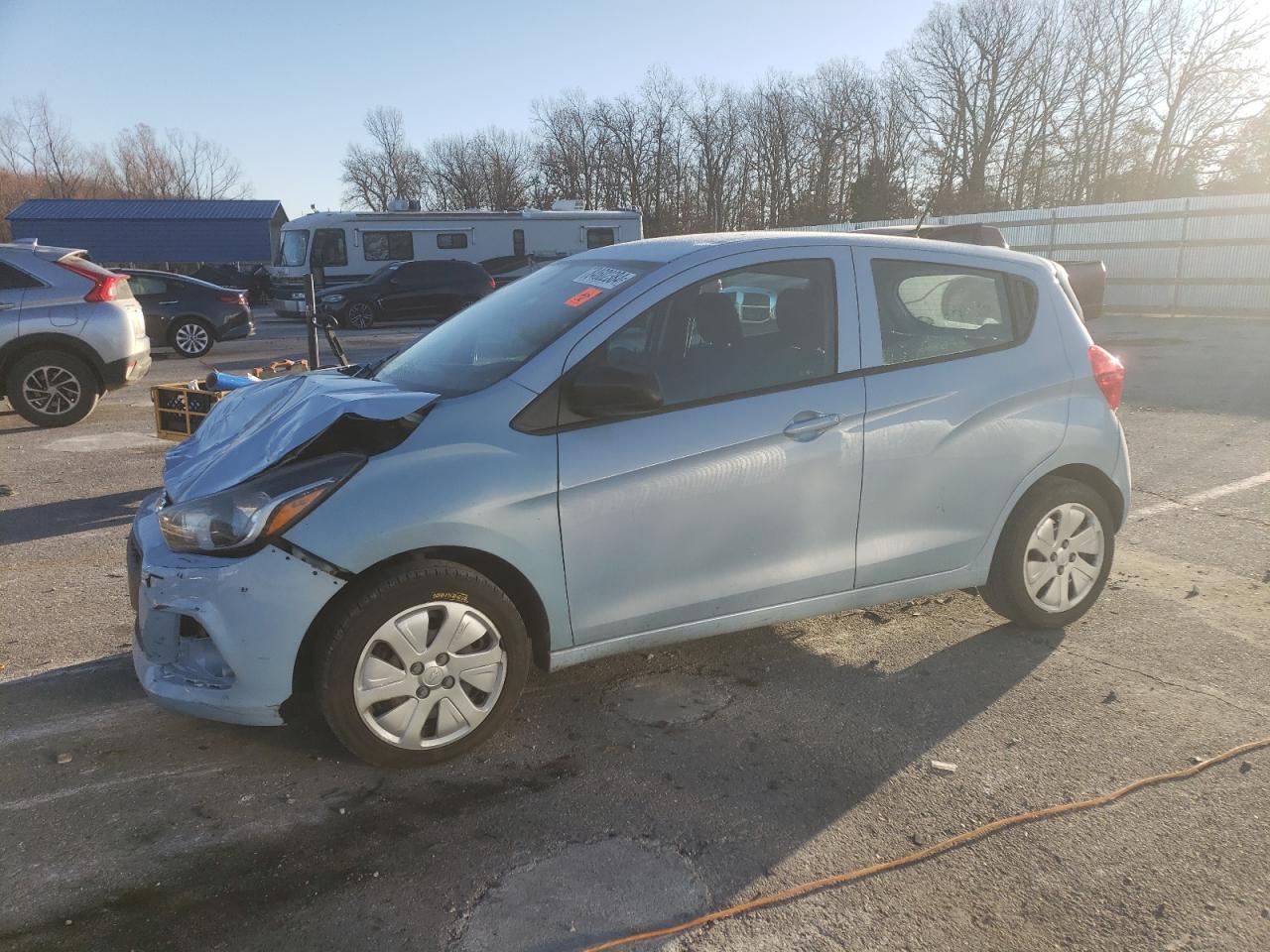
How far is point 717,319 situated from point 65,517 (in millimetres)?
4965

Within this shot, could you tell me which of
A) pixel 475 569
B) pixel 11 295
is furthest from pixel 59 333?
pixel 475 569

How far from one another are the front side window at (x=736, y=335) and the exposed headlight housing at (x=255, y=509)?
890 millimetres

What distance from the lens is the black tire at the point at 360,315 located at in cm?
2266

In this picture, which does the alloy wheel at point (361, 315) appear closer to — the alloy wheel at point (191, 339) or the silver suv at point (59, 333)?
the alloy wheel at point (191, 339)

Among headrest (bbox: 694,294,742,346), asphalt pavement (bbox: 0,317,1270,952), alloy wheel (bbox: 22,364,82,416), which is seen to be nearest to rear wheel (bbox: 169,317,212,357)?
alloy wheel (bbox: 22,364,82,416)

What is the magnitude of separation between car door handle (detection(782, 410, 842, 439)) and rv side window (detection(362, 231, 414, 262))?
24655 millimetres

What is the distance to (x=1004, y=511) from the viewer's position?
395cm

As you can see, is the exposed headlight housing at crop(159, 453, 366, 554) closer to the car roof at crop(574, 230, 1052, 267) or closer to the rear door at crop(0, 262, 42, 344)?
the car roof at crop(574, 230, 1052, 267)

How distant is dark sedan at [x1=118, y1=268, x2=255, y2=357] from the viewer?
15.9 m

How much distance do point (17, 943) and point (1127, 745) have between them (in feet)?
11.0

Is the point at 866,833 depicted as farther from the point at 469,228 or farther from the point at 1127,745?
the point at 469,228

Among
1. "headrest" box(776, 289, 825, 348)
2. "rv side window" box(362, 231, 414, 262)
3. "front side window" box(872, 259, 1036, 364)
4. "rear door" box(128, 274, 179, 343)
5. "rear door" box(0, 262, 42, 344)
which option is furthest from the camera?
"rv side window" box(362, 231, 414, 262)

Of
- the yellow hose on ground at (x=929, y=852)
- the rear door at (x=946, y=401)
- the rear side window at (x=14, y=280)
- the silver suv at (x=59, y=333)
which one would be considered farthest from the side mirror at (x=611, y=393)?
the rear side window at (x=14, y=280)

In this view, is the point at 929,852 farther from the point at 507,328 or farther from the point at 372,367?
the point at 372,367
